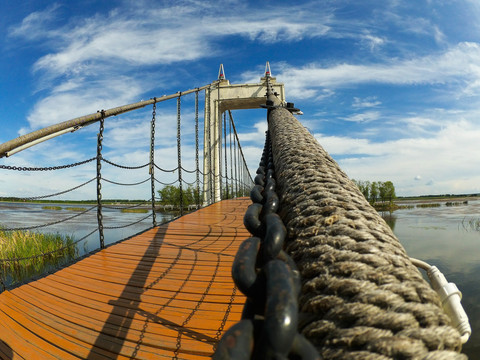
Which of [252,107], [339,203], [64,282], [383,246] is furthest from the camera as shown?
[252,107]

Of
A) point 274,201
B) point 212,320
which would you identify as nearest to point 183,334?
point 212,320

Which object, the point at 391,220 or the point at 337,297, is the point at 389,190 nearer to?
the point at 391,220

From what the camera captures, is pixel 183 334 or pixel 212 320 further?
pixel 212 320

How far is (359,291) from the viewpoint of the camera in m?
0.37

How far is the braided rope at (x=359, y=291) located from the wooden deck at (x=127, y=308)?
3.96ft

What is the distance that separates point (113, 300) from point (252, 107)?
13.5 m

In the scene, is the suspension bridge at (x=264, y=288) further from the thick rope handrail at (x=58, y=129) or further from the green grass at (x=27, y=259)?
the green grass at (x=27, y=259)

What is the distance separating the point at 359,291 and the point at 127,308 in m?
1.90

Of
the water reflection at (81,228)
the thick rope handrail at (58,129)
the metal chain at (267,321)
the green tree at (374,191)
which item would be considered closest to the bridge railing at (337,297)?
the metal chain at (267,321)

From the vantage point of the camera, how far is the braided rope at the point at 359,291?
0.34 meters

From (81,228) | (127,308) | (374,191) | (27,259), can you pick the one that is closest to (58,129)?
(127,308)

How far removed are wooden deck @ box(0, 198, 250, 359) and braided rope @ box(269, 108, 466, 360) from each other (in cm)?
121

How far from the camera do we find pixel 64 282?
2.39 m

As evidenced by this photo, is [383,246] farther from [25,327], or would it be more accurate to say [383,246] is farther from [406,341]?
[25,327]
